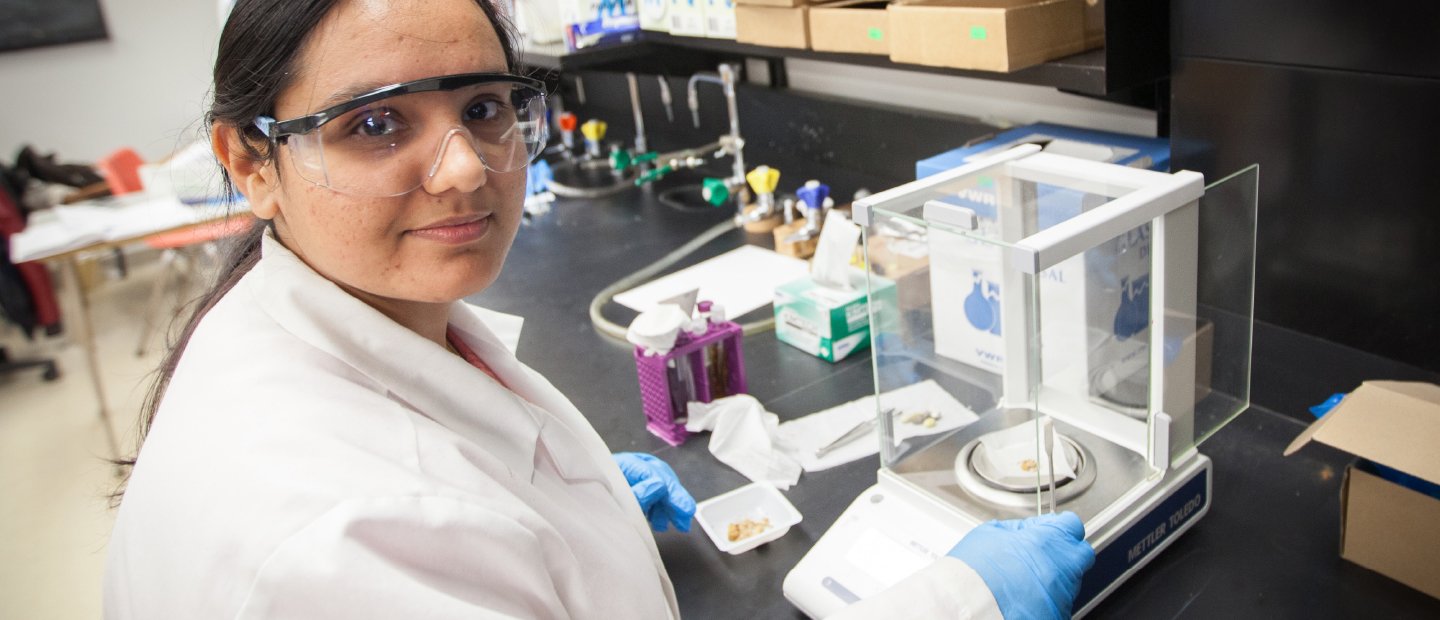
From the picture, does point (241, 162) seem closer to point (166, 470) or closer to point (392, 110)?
point (392, 110)

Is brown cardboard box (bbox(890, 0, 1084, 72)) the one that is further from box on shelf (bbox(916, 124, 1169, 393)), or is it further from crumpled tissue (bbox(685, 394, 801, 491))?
crumpled tissue (bbox(685, 394, 801, 491))

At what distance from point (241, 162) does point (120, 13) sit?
17.9 ft

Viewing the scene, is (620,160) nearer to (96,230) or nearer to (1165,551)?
(96,230)

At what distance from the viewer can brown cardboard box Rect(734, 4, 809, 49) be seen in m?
1.93

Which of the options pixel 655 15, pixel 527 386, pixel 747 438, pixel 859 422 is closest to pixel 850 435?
pixel 859 422

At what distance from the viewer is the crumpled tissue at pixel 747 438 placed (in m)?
1.44

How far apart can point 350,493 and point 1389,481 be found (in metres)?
1.08

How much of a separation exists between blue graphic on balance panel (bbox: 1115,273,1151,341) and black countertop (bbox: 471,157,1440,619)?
0.91ft

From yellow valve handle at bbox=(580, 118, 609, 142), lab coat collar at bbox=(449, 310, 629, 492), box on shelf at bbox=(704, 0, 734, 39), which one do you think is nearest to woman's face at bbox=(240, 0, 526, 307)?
lab coat collar at bbox=(449, 310, 629, 492)

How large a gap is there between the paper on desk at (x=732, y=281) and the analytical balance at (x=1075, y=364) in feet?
2.33

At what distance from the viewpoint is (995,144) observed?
67.2 inches

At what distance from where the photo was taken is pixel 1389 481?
3.57ft

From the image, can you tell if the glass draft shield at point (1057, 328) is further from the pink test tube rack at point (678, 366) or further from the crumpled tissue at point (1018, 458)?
the pink test tube rack at point (678, 366)

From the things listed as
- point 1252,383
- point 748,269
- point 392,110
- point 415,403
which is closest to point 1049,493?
point 1252,383
